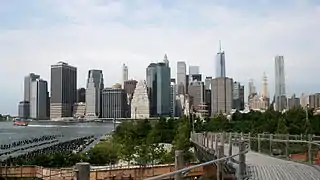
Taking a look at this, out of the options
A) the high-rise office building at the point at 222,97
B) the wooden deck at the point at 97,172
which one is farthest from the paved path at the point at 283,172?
the high-rise office building at the point at 222,97

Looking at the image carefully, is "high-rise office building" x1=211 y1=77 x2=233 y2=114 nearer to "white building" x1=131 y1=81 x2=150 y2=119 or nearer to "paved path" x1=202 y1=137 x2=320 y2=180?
"white building" x1=131 y1=81 x2=150 y2=119

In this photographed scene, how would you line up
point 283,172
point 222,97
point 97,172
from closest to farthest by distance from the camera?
1. point 283,172
2. point 97,172
3. point 222,97

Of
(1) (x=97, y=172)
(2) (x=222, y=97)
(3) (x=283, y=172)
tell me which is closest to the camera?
(3) (x=283, y=172)

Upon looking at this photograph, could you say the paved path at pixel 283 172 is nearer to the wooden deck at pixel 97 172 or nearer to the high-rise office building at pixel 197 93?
the wooden deck at pixel 97 172

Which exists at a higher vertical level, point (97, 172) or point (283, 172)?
point (283, 172)

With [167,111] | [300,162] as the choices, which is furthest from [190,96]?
[300,162]

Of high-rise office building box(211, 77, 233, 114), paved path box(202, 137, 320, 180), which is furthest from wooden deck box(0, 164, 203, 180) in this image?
high-rise office building box(211, 77, 233, 114)

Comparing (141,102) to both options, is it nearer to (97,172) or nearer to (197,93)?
(197,93)

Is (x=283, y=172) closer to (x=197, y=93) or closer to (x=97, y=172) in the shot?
(x=97, y=172)

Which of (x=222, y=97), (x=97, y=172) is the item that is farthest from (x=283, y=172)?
(x=222, y=97)

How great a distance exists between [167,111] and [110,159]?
412ft

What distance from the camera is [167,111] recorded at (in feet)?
573

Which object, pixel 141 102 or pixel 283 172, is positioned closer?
pixel 283 172

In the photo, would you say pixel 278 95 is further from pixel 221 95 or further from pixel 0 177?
pixel 0 177
